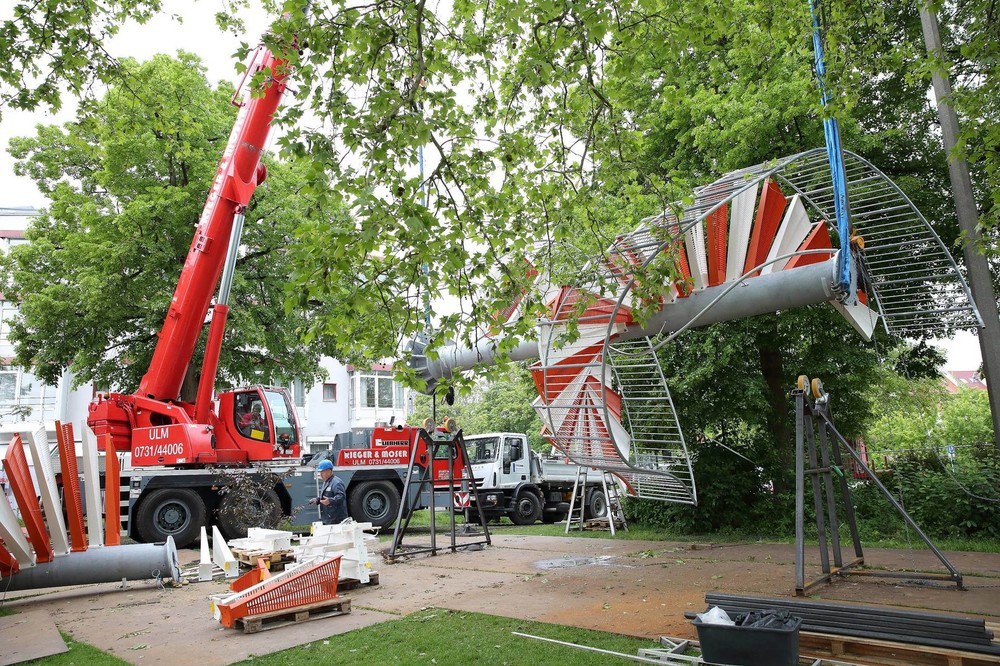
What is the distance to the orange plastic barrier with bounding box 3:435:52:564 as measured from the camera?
781 cm

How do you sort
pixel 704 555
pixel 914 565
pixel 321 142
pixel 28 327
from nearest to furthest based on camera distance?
pixel 321 142, pixel 914 565, pixel 704 555, pixel 28 327

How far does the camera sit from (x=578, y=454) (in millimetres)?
9117

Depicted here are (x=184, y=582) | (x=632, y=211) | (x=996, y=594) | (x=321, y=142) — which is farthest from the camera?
(x=632, y=211)

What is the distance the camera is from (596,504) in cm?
1852

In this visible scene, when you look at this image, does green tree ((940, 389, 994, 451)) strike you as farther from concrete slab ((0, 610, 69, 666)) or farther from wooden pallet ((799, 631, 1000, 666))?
concrete slab ((0, 610, 69, 666))

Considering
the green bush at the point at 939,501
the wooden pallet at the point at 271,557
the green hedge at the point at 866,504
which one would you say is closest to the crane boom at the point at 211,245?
the wooden pallet at the point at 271,557

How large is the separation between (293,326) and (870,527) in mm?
13721

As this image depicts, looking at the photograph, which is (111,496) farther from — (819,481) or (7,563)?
(819,481)

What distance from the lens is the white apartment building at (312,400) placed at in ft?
104

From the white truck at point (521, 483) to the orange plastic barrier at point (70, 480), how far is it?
9684mm

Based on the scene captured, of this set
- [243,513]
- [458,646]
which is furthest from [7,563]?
[243,513]

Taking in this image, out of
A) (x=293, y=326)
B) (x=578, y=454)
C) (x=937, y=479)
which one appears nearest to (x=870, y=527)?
(x=937, y=479)

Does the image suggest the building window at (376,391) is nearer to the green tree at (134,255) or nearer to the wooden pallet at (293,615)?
the green tree at (134,255)

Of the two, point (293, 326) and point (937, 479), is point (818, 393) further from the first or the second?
point (293, 326)
